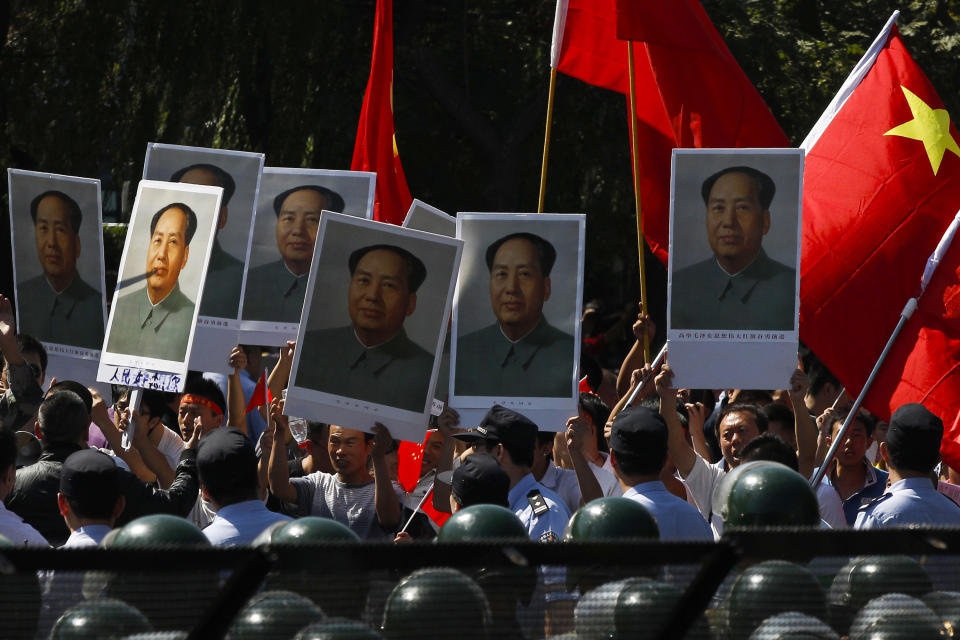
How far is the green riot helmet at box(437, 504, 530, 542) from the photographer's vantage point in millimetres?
3209

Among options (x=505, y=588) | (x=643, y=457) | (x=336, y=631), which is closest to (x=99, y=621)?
(x=336, y=631)

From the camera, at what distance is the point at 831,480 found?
6.71m

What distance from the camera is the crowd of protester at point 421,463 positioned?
468 cm

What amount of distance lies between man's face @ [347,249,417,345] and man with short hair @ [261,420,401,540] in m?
0.42

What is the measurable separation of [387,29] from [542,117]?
7280 mm

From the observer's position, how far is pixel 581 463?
5.80 metres

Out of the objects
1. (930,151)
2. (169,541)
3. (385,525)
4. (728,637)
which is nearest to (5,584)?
(169,541)

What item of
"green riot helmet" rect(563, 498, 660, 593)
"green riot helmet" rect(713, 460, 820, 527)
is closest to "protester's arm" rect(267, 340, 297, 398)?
"green riot helmet" rect(713, 460, 820, 527)

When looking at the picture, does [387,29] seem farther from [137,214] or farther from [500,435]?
[500,435]

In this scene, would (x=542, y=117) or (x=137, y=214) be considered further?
(x=542, y=117)

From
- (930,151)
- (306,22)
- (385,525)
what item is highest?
(306,22)

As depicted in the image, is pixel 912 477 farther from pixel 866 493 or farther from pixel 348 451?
pixel 348 451

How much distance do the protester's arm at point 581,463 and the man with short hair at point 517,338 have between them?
0.21 meters

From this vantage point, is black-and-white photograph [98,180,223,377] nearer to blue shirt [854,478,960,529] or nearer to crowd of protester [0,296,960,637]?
crowd of protester [0,296,960,637]
